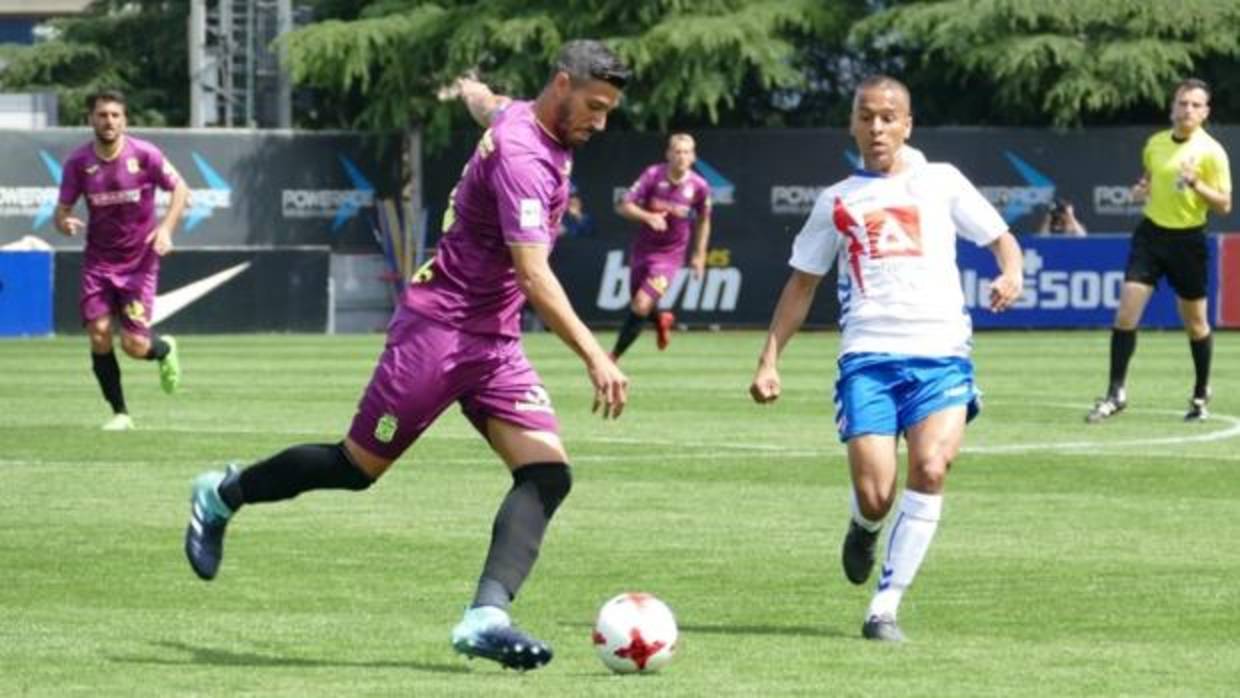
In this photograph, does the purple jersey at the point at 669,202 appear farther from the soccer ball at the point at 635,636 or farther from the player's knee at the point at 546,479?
the soccer ball at the point at 635,636

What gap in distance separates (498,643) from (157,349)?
12.9 metres

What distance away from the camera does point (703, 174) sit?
140 feet

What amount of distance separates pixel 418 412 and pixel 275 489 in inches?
28.9

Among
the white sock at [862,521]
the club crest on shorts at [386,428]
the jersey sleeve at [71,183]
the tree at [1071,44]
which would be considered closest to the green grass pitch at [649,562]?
the white sock at [862,521]

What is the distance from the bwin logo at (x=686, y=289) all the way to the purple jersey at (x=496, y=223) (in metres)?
30.7

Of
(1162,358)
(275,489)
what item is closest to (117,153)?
(275,489)

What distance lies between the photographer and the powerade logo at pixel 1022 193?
41781 mm

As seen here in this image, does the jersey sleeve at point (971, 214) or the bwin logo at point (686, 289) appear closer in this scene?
the jersey sleeve at point (971, 214)

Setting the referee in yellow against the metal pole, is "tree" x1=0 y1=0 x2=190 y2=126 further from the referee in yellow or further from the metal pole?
the referee in yellow

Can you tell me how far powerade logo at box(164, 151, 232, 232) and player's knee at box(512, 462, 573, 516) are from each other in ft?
112

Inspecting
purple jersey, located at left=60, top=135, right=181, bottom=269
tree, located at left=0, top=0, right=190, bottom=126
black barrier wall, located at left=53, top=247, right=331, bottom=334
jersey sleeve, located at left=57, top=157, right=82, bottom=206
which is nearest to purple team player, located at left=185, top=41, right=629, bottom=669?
purple jersey, located at left=60, top=135, right=181, bottom=269

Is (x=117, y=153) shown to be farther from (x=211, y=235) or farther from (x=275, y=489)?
(x=211, y=235)

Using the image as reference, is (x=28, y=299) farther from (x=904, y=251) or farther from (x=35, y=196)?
(x=904, y=251)

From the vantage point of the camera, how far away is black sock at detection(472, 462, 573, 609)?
9.61 metres
